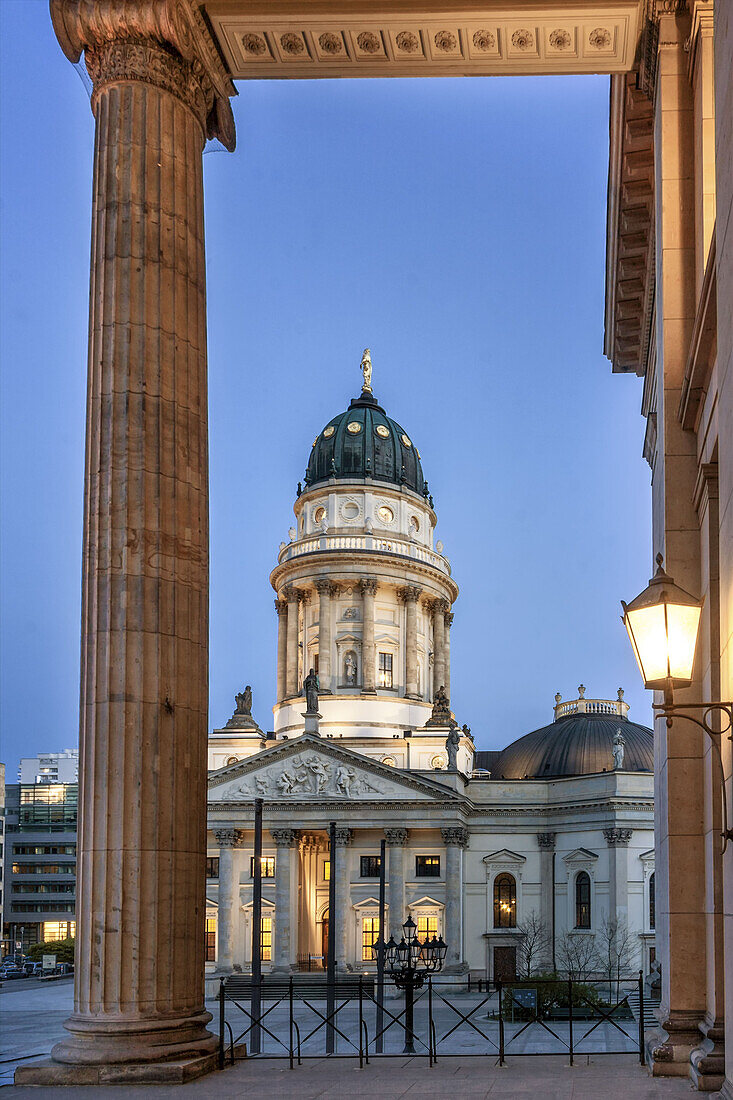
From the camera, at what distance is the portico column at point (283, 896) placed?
75.2 m

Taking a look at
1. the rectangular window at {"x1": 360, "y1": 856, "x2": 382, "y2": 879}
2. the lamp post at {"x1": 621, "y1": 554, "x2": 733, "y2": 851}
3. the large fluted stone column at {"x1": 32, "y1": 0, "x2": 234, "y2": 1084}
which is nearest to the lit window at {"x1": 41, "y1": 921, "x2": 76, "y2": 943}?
the rectangular window at {"x1": 360, "y1": 856, "x2": 382, "y2": 879}

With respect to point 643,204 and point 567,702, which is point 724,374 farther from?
point 567,702

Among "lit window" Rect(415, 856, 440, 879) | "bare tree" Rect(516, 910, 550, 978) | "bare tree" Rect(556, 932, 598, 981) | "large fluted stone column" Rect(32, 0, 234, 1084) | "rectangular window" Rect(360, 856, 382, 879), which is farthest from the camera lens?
"lit window" Rect(415, 856, 440, 879)

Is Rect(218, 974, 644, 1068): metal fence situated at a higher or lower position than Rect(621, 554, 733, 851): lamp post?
lower

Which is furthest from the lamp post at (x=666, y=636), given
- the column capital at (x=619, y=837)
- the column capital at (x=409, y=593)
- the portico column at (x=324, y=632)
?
the column capital at (x=409, y=593)

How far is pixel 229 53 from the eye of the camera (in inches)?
676

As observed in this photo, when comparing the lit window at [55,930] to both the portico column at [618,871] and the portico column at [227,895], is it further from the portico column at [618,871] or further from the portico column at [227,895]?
the portico column at [618,871]

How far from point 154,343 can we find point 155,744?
4.60 metres

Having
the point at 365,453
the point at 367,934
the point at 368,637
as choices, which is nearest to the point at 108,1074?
the point at 367,934

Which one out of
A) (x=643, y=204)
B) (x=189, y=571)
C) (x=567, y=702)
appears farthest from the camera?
(x=567, y=702)

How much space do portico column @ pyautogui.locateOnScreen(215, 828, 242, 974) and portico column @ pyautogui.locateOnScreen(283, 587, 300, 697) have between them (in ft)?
44.2

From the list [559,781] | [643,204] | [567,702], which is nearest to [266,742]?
[559,781]

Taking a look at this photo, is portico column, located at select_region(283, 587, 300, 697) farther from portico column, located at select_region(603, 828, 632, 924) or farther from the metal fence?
the metal fence

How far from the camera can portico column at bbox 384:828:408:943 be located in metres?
76.6
